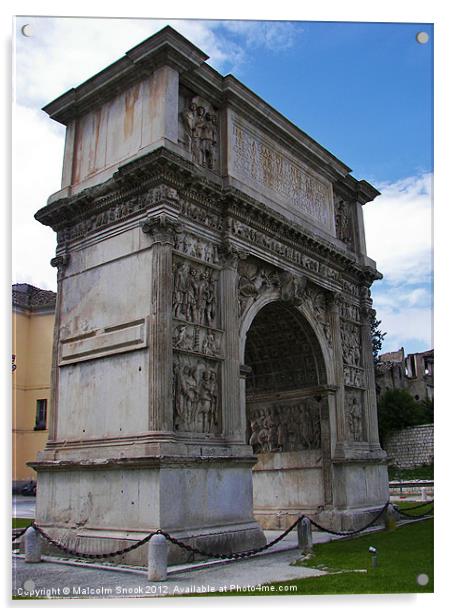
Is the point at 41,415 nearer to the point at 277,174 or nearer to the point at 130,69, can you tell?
Answer: the point at 130,69

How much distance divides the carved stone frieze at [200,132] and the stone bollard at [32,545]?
7.71m

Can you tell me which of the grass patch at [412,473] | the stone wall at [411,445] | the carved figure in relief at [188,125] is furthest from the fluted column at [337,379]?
the stone wall at [411,445]

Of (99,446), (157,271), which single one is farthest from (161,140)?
(99,446)

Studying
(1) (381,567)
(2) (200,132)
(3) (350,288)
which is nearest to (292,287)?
(3) (350,288)

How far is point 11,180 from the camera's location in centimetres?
892

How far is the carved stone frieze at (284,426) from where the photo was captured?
17.8 meters

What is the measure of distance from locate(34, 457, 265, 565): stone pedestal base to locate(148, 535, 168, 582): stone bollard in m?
1.35

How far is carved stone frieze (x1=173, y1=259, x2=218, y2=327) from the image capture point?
1278cm

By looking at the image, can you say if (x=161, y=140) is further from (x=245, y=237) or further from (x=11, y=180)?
(x=11, y=180)

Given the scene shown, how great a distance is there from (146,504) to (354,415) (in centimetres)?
885

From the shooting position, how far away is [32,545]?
36.4ft

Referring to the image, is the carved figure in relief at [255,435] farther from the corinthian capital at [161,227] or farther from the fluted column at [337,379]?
the corinthian capital at [161,227]

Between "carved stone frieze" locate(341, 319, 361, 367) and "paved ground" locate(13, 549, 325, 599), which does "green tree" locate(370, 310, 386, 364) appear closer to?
"carved stone frieze" locate(341, 319, 361, 367)

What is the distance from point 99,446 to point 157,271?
3.43 m
